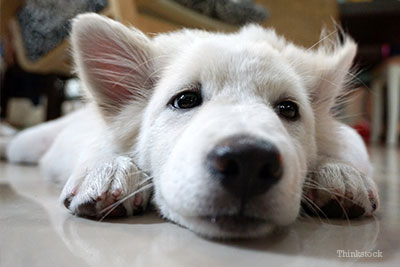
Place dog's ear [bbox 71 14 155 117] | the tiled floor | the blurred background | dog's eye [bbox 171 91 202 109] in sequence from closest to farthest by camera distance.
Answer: the tiled floor
dog's eye [bbox 171 91 202 109]
dog's ear [bbox 71 14 155 117]
the blurred background

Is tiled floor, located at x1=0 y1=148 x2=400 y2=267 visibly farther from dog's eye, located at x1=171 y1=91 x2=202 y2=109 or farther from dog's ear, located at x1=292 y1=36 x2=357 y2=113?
dog's ear, located at x1=292 y1=36 x2=357 y2=113

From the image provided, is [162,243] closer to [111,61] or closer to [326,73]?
[111,61]

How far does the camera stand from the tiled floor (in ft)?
2.57

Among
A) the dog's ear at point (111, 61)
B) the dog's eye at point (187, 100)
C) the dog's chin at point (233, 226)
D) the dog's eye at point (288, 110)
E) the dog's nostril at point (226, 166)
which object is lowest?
the dog's chin at point (233, 226)

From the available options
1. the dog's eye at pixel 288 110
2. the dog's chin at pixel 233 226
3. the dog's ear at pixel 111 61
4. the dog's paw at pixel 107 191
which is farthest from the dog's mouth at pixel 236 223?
the dog's ear at pixel 111 61

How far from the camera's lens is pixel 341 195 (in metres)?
1.13

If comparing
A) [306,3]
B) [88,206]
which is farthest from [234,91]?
[306,3]

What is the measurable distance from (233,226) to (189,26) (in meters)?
1.98

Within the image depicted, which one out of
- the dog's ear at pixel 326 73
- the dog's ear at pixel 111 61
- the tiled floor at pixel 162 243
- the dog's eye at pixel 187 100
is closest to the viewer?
the tiled floor at pixel 162 243

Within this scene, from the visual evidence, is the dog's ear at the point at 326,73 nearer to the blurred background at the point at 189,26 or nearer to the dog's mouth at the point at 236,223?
the blurred background at the point at 189,26

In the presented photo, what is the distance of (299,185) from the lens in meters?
0.99

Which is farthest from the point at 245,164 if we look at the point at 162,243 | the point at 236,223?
the point at 162,243

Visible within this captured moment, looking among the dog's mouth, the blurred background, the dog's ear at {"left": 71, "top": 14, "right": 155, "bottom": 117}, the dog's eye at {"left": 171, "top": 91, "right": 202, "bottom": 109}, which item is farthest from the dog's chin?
the blurred background

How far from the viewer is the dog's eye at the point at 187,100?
1.20 m
